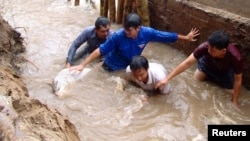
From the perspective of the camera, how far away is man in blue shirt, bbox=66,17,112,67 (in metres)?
4.90

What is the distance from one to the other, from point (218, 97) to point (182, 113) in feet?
2.02

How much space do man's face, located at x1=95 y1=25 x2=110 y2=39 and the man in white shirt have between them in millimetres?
759

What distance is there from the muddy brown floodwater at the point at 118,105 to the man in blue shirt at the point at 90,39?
10.7 inches

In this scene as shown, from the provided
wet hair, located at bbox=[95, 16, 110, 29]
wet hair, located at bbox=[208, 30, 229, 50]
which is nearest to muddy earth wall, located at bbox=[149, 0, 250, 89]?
wet hair, located at bbox=[208, 30, 229, 50]

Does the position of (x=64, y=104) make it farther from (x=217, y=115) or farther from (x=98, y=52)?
(x=217, y=115)

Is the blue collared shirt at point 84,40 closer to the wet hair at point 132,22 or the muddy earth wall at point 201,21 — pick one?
the wet hair at point 132,22

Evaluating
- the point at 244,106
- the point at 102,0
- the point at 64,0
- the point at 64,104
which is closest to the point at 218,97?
the point at 244,106

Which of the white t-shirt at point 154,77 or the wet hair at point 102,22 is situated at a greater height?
the wet hair at point 102,22

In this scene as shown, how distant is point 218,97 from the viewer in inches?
173

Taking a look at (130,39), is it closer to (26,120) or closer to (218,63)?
(218,63)

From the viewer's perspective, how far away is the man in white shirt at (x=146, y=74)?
3.95 m

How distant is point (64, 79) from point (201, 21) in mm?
2157

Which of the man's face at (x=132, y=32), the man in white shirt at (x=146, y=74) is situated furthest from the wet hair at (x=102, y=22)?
the man in white shirt at (x=146, y=74)

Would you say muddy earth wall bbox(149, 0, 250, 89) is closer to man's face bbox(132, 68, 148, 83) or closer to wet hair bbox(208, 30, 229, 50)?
wet hair bbox(208, 30, 229, 50)
